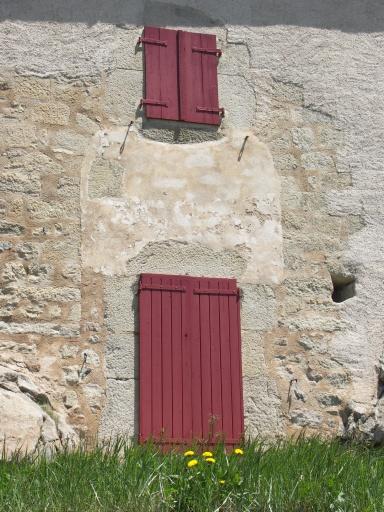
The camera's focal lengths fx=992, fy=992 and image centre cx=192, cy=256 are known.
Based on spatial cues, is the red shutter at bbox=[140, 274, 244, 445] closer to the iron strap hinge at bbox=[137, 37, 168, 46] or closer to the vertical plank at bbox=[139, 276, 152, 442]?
the vertical plank at bbox=[139, 276, 152, 442]

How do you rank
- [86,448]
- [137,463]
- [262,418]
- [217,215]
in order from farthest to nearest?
[217,215], [262,418], [86,448], [137,463]

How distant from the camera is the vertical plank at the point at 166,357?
803 centimetres

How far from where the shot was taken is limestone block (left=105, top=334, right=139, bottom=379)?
8.13 m

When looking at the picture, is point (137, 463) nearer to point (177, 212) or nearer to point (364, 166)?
point (177, 212)

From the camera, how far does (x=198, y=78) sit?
30.6 feet

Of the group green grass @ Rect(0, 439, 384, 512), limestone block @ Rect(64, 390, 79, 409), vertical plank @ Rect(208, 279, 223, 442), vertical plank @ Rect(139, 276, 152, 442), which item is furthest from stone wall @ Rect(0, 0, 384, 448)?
green grass @ Rect(0, 439, 384, 512)

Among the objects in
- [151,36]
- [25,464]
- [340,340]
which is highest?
[151,36]

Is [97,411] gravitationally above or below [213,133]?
below

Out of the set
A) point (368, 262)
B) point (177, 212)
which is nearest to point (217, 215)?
point (177, 212)

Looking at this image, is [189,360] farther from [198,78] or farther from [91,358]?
[198,78]

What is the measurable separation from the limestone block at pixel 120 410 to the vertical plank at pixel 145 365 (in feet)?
0.29

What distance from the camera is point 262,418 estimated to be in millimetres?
8289

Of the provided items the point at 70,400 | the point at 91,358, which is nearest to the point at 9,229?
the point at 91,358

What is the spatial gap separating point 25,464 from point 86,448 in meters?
0.95
